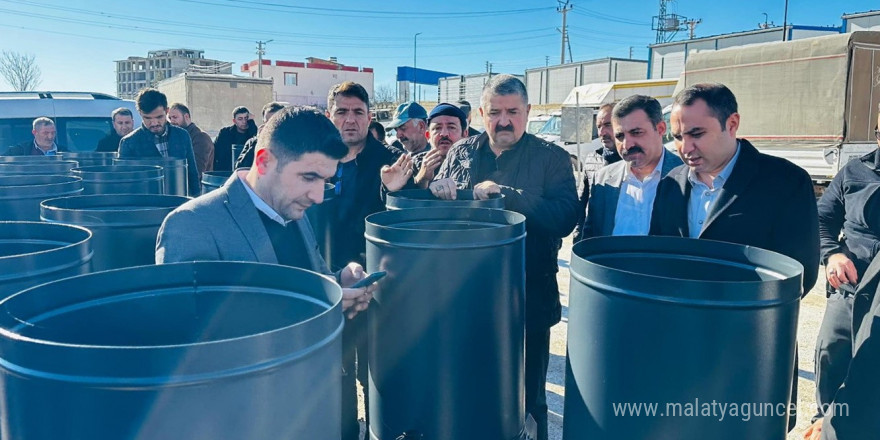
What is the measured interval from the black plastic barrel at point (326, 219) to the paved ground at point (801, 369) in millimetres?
1200

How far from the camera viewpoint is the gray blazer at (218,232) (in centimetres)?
166

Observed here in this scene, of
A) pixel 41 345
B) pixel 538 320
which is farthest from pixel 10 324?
pixel 538 320

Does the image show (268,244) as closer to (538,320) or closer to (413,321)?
(413,321)

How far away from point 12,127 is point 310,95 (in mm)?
50834

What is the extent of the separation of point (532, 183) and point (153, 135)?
3867 millimetres

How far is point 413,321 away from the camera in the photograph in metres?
1.76

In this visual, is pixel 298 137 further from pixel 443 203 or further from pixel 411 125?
pixel 411 125

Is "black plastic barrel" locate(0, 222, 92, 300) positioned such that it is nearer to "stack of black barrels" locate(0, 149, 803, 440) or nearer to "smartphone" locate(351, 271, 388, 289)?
"stack of black barrels" locate(0, 149, 803, 440)

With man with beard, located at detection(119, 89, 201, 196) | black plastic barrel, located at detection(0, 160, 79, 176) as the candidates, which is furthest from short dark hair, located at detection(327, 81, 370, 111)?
man with beard, located at detection(119, 89, 201, 196)

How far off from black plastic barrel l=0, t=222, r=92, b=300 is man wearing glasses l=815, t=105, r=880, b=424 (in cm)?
316

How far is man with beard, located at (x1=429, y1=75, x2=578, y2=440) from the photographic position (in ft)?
8.89

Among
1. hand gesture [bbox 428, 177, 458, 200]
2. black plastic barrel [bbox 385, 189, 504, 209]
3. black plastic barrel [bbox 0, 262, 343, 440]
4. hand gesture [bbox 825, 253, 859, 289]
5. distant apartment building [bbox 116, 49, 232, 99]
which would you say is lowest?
hand gesture [bbox 825, 253, 859, 289]

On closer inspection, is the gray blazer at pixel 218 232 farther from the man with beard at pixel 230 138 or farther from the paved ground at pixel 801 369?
the man with beard at pixel 230 138

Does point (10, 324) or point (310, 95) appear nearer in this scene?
point (10, 324)
